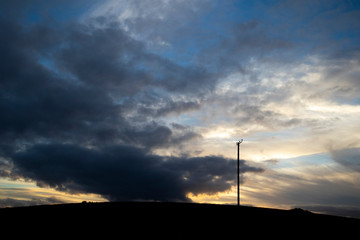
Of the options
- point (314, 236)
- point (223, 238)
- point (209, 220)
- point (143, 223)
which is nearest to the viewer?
point (223, 238)

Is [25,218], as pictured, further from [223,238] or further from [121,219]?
[223,238]

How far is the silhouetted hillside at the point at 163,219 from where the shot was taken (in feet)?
73.9

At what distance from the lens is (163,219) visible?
24.8 m

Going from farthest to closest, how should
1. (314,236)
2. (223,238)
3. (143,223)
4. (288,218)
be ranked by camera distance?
1. (288,218)
2. (143,223)
3. (314,236)
4. (223,238)

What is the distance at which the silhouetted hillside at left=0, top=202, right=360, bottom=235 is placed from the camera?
73.9 feet

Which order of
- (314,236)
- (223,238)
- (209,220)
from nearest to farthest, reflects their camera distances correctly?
1. (223,238)
2. (314,236)
3. (209,220)

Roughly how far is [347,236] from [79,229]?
22.3m

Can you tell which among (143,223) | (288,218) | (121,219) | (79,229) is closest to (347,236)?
(288,218)

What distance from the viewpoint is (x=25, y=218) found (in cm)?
2475

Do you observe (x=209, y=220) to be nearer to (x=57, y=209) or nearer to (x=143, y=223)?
Result: (x=143, y=223)

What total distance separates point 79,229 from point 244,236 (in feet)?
43.7

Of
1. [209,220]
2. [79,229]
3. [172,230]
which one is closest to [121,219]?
[79,229]

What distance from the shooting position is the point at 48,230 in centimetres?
2112

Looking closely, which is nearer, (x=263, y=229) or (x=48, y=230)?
(x=48, y=230)
